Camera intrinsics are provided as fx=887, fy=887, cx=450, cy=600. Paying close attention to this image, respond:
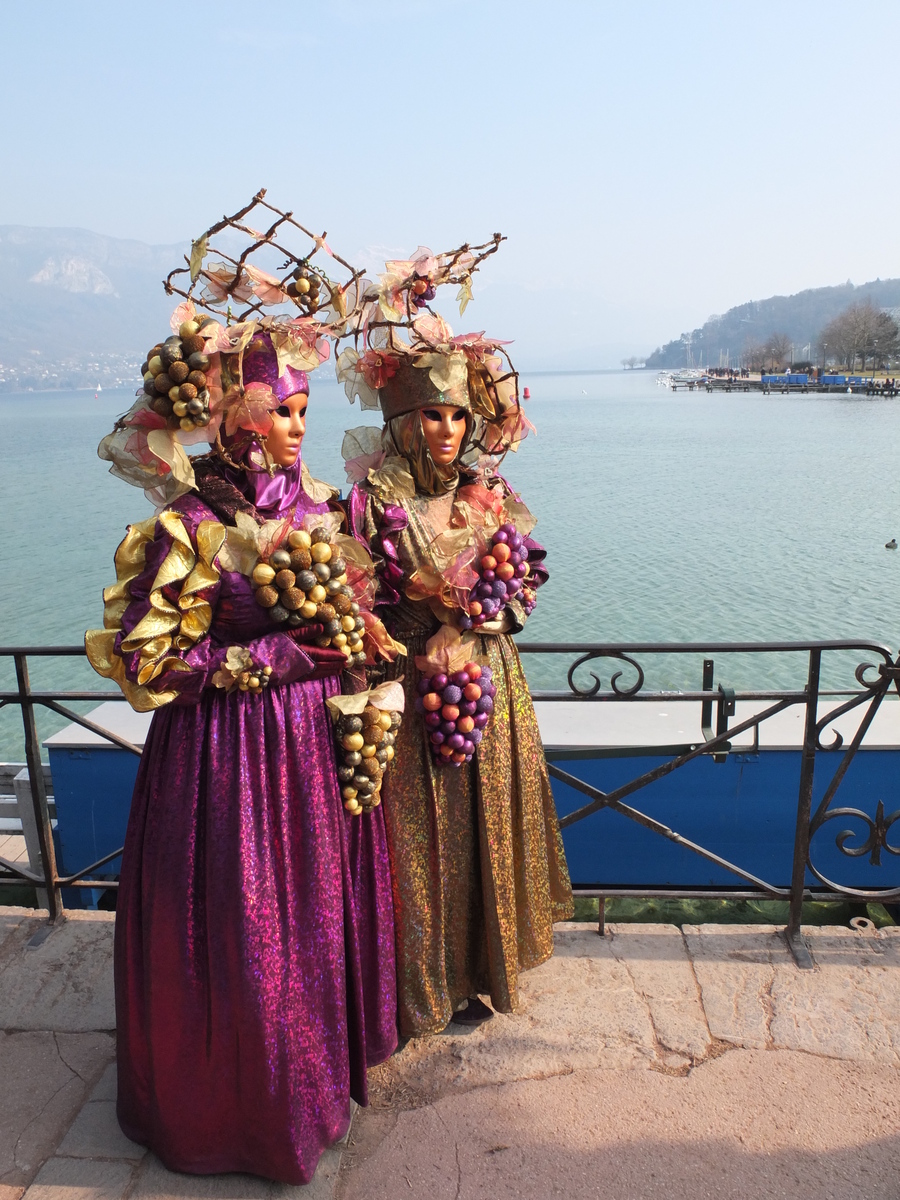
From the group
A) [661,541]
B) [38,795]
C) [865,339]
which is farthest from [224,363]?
[865,339]

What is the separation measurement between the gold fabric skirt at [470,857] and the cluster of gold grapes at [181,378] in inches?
32.6

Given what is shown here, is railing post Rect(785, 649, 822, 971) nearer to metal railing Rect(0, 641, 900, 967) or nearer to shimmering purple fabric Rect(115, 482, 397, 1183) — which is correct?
metal railing Rect(0, 641, 900, 967)

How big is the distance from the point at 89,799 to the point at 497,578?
12.0ft

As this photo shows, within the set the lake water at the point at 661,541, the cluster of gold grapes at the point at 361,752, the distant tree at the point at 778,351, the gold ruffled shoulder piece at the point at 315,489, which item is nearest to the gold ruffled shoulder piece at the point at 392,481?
the gold ruffled shoulder piece at the point at 315,489

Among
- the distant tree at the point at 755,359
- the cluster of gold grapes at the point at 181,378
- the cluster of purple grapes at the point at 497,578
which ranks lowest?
the cluster of purple grapes at the point at 497,578

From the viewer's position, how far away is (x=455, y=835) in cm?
243

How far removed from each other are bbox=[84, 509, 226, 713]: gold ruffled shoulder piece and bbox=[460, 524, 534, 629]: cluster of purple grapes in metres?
0.70

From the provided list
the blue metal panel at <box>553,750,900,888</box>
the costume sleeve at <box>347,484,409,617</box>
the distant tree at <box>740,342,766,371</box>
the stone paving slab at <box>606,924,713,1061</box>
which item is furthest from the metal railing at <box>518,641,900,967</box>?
the distant tree at <box>740,342,766,371</box>

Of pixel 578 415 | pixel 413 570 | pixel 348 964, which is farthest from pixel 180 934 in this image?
pixel 578 415

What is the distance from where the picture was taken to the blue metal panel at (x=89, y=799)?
4.93m

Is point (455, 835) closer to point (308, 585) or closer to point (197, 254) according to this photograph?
point (308, 585)

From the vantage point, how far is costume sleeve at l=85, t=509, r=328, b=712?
1.83 m

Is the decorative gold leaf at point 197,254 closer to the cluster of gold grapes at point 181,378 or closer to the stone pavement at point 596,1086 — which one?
the cluster of gold grapes at point 181,378

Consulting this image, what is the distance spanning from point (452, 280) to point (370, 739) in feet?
4.31
